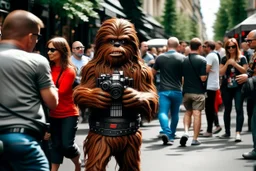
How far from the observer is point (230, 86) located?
1202 centimetres

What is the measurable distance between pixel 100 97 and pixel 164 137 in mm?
5581

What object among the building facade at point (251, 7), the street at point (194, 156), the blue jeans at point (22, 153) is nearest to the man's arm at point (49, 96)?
the blue jeans at point (22, 153)

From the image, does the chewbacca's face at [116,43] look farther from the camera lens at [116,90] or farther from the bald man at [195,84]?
the bald man at [195,84]

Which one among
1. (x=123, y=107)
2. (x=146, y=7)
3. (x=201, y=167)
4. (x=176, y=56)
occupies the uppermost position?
(x=146, y=7)

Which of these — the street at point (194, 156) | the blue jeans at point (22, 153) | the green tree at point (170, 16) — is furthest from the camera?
the green tree at point (170, 16)

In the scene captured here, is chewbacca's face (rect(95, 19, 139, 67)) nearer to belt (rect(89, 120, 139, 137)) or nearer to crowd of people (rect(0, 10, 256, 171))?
belt (rect(89, 120, 139, 137))

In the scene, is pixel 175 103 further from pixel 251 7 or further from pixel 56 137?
pixel 251 7

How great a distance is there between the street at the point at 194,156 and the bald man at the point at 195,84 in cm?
46

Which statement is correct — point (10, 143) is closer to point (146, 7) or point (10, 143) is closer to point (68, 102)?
point (68, 102)

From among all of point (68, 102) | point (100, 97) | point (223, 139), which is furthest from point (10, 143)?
point (223, 139)

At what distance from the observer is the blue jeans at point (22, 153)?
15.6ft

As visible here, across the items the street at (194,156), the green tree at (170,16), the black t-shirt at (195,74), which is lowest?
the street at (194,156)

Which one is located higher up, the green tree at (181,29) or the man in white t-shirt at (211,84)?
the green tree at (181,29)

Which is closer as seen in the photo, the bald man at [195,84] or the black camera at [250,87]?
the black camera at [250,87]
